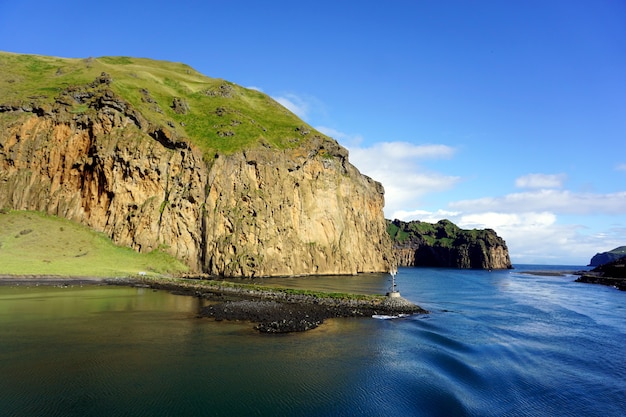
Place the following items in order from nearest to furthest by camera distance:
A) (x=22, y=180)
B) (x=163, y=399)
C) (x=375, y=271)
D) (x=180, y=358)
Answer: (x=163, y=399)
(x=180, y=358)
(x=22, y=180)
(x=375, y=271)

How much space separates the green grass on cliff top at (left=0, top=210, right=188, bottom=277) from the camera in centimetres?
6300

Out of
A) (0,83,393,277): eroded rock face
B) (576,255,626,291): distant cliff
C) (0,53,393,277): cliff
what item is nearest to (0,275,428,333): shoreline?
(0,83,393,277): eroded rock face

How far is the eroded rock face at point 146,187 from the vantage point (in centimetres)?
8106

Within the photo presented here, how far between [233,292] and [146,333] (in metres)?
27.6

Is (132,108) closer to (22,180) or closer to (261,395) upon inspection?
(22,180)

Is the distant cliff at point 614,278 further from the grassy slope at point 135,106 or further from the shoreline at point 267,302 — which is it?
the grassy slope at point 135,106

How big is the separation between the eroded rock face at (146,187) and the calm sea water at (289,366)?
133 feet

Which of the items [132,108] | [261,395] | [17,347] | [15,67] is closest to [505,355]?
[261,395]

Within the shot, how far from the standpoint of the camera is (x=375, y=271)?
12975 centimetres

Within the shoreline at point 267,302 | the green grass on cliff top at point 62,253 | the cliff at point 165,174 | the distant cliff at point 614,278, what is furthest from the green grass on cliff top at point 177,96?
the distant cliff at point 614,278

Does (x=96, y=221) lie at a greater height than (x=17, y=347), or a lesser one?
greater

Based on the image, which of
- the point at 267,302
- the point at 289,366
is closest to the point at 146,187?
the point at 267,302

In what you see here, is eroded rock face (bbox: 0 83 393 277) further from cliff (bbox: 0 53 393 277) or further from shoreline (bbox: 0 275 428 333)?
shoreline (bbox: 0 275 428 333)

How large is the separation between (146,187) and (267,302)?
174ft
